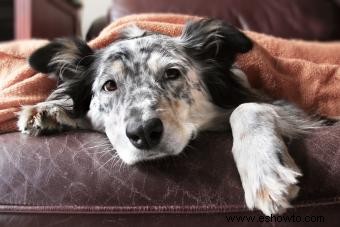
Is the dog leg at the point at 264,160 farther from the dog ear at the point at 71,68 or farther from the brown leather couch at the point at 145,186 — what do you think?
the dog ear at the point at 71,68

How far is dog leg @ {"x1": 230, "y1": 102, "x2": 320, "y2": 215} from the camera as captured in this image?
90 cm

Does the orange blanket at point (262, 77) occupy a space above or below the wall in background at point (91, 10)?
above

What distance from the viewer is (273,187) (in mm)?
892

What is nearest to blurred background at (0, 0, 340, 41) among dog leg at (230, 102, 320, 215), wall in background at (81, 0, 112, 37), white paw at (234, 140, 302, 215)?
wall in background at (81, 0, 112, 37)

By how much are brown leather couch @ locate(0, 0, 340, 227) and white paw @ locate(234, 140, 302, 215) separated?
4 centimetres

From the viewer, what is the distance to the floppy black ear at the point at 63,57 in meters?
1.46

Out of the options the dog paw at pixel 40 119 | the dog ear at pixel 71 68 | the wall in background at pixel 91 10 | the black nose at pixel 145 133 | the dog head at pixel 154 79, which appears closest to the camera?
the black nose at pixel 145 133

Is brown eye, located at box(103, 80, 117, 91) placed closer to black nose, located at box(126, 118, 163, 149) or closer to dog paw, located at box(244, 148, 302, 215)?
black nose, located at box(126, 118, 163, 149)

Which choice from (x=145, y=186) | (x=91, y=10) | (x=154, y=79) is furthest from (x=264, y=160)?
(x=91, y=10)

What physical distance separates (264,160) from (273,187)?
0.23ft

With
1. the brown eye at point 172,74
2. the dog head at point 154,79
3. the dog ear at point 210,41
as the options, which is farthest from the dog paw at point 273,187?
the dog ear at point 210,41

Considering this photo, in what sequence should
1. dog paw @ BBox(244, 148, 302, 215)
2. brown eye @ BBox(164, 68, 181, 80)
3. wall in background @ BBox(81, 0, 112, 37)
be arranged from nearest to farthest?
dog paw @ BBox(244, 148, 302, 215) → brown eye @ BBox(164, 68, 181, 80) → wall in background @ BBox(81, 0, 112, 37)

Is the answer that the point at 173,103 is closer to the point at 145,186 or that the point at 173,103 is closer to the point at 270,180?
the point at 145,186

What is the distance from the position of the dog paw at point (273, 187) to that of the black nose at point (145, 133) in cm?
26
